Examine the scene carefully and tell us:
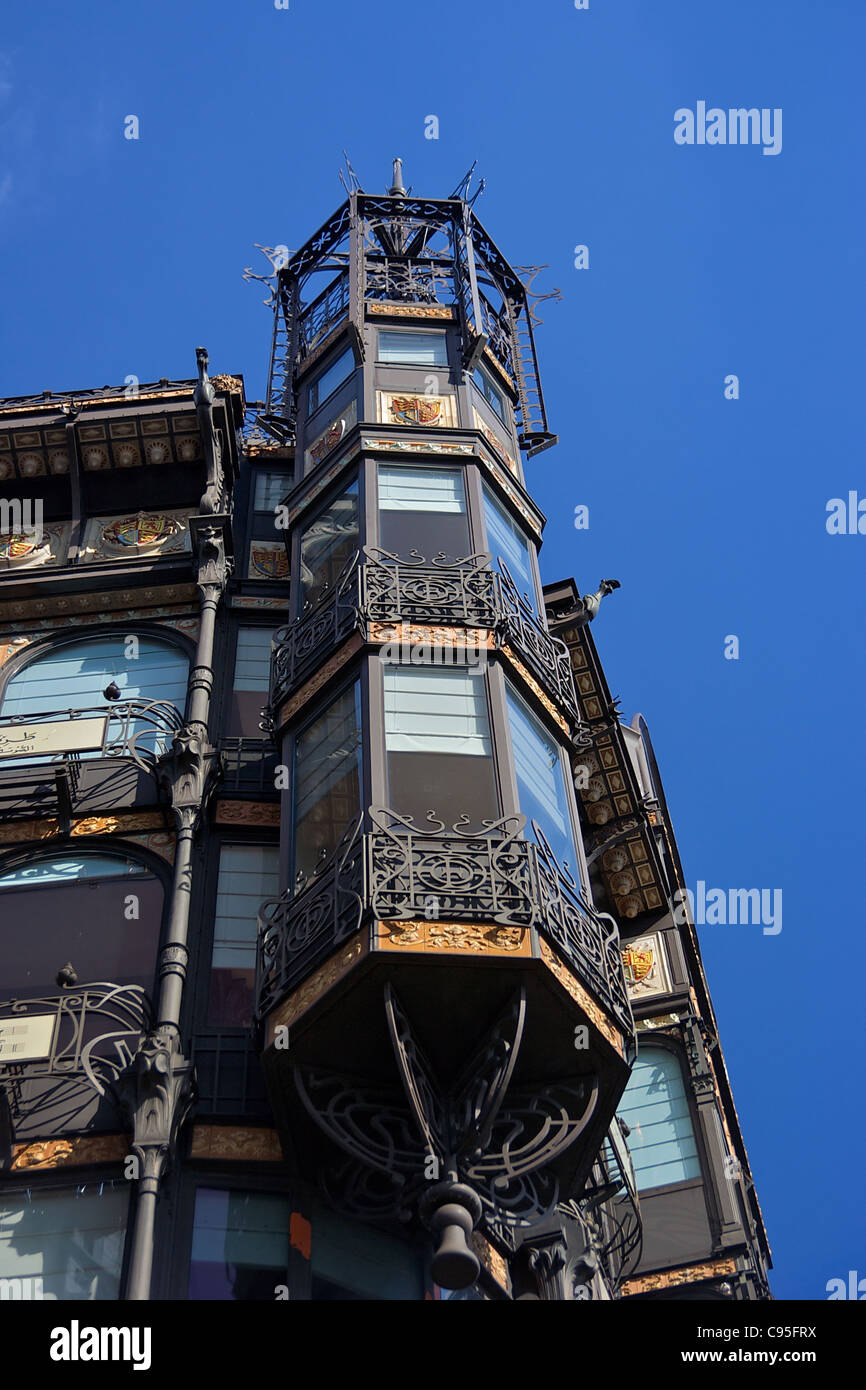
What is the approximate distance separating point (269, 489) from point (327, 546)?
5.05 meters

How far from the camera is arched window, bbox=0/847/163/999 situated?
1842 cm

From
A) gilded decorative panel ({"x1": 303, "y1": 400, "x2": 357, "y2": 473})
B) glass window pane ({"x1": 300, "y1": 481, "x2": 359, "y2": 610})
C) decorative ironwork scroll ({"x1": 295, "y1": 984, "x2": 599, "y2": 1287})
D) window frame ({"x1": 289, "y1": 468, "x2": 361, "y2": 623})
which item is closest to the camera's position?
decorative ironwork scroll ({"x1": 295, "y1": 984, "x2": 599, "y2": 1287})

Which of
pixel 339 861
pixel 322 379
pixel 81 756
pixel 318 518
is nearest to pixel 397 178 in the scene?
pixel 322 379

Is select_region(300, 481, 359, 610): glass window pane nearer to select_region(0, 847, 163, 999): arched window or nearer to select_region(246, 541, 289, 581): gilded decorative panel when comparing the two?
select_region(246, 541, 289, 581): gilded decorative panel

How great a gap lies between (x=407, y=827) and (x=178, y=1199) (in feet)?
13.0

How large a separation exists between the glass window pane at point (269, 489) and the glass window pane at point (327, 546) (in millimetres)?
3709

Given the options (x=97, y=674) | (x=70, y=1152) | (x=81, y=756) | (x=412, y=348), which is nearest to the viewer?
(x=70, y=1152)

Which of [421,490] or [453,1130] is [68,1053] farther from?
[421,490]

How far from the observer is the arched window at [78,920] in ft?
60.4

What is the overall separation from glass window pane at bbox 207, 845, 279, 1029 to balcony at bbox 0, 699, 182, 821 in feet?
4.62

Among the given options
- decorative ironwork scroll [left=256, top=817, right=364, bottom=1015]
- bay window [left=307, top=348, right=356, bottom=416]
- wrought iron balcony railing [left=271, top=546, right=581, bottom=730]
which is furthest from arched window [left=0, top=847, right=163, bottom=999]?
bay window [left=307, top=348, right=356, bottom=416]

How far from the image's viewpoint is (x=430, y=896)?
51.7 ft

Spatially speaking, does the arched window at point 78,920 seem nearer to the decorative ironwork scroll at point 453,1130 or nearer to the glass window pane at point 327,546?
the decorative ironwork scroll at point 453,1130
